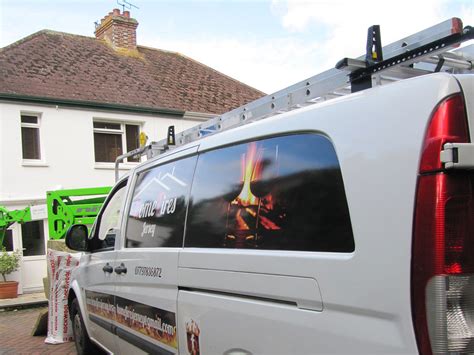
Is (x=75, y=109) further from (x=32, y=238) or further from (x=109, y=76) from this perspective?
(x=32, y=238)

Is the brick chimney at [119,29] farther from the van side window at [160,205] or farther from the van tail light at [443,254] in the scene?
the van tail light at [443,254]

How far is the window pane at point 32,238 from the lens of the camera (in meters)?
12.7

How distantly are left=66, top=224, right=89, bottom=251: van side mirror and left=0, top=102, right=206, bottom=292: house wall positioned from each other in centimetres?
842

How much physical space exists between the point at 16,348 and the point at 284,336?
5.87 m

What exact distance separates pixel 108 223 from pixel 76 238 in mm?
341

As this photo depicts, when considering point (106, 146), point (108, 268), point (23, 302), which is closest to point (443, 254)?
point (108, 268)

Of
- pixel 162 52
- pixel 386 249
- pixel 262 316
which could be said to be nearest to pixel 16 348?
pixel 262 316

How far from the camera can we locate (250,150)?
2488 millimetres

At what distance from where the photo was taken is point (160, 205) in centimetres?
338

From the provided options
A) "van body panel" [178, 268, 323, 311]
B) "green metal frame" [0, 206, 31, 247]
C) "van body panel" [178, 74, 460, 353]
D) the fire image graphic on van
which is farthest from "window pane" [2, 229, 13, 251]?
"van body panel" [178, 74, 460, 353]

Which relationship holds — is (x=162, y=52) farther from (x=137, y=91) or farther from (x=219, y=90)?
(x=137, y=91)

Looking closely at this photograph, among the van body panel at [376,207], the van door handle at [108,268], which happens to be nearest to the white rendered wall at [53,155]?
the van door handle at [108,268]

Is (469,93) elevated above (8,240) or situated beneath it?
elevated above

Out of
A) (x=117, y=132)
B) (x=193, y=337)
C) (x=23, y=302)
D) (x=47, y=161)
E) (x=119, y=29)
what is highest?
(x=119, y=29)
